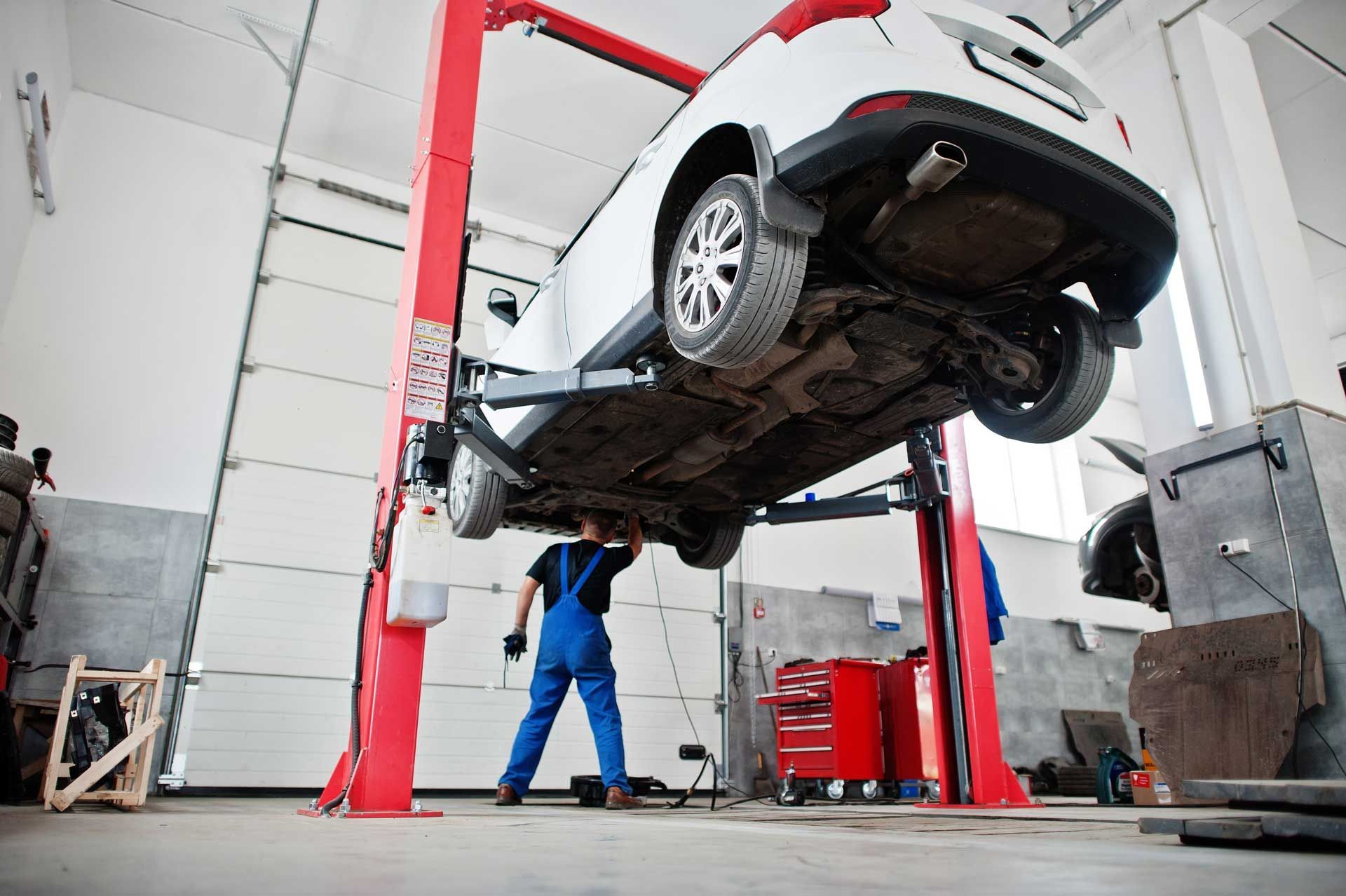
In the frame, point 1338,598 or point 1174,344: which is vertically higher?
point 1174,344

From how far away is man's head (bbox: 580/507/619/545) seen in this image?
4.90m

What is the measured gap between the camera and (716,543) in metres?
4.98

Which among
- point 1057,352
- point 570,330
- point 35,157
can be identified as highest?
point 35,157

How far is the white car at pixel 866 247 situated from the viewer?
2.28 metres

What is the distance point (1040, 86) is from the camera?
249cm

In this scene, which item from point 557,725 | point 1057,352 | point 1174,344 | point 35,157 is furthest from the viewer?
point 557,725

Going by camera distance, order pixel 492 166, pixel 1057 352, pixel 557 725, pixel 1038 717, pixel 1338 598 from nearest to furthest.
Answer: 1. pixel 1057 352
2. pixel 1338 598
3. pixel 557 725
4. pixel 492 166
5. pixel 1038 717

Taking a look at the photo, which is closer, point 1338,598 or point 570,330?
point 570,330

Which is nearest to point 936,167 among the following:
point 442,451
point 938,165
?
point 938,165

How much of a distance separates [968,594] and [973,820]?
1883 millimetres

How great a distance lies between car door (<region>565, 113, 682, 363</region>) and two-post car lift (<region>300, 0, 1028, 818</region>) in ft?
0.85

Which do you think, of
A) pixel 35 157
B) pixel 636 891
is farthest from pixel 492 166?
pixel 636 891

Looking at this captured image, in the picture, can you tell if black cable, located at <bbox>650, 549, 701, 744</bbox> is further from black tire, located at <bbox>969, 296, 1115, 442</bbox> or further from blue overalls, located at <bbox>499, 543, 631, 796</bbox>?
black tire, located at <bbox>969, 296, 1115, 442</bbox>

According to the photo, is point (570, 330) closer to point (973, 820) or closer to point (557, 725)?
point (973, 820)
